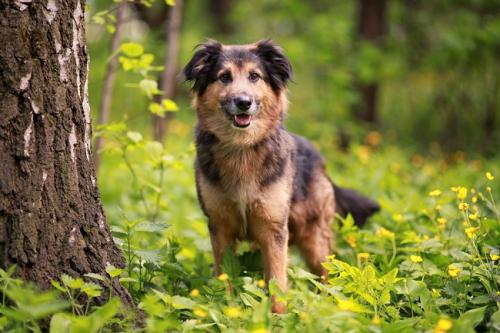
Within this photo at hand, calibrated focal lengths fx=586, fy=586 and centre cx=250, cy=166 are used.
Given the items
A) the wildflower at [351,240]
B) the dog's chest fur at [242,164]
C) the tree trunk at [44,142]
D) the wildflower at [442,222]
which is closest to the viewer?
the tree trunk at [44,142]

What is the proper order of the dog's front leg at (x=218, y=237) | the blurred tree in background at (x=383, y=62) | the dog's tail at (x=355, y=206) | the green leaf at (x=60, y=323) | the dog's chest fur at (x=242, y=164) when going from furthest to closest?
the blurred tree in background at (x=383, y=62) → the dog's tail at (x=355, y=206) → the dog's front leg at (x=218, y=237) → the dog's chest fur at (x=242, y=164) → the green leaf at (x=60, y=323)

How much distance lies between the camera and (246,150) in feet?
15.0

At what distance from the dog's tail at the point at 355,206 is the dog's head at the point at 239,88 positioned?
1323 mm

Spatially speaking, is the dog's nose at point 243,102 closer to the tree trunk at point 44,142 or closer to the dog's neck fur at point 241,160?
the dog's neck fur at point 241,160

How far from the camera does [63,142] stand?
→ 10.8ft

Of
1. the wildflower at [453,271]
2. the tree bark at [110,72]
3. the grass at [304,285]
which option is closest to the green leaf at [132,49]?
the grass at [304,285]

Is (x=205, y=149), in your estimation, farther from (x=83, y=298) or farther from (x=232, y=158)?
(x=83, y=298)

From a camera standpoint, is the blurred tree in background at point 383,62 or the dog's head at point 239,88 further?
the blurred tree in background at point 383,62

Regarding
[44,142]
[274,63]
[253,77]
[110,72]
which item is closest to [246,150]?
[253,77]

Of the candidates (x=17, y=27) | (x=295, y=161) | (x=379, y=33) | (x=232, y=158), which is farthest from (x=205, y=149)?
(x=379, y=33)

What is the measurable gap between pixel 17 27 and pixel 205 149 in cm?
190

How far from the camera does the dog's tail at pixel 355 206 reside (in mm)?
5621

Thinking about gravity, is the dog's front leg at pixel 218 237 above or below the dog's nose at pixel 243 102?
below

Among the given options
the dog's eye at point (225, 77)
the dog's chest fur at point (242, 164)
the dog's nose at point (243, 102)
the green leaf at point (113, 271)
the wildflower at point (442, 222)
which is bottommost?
the green leaf at point (113, 271)
